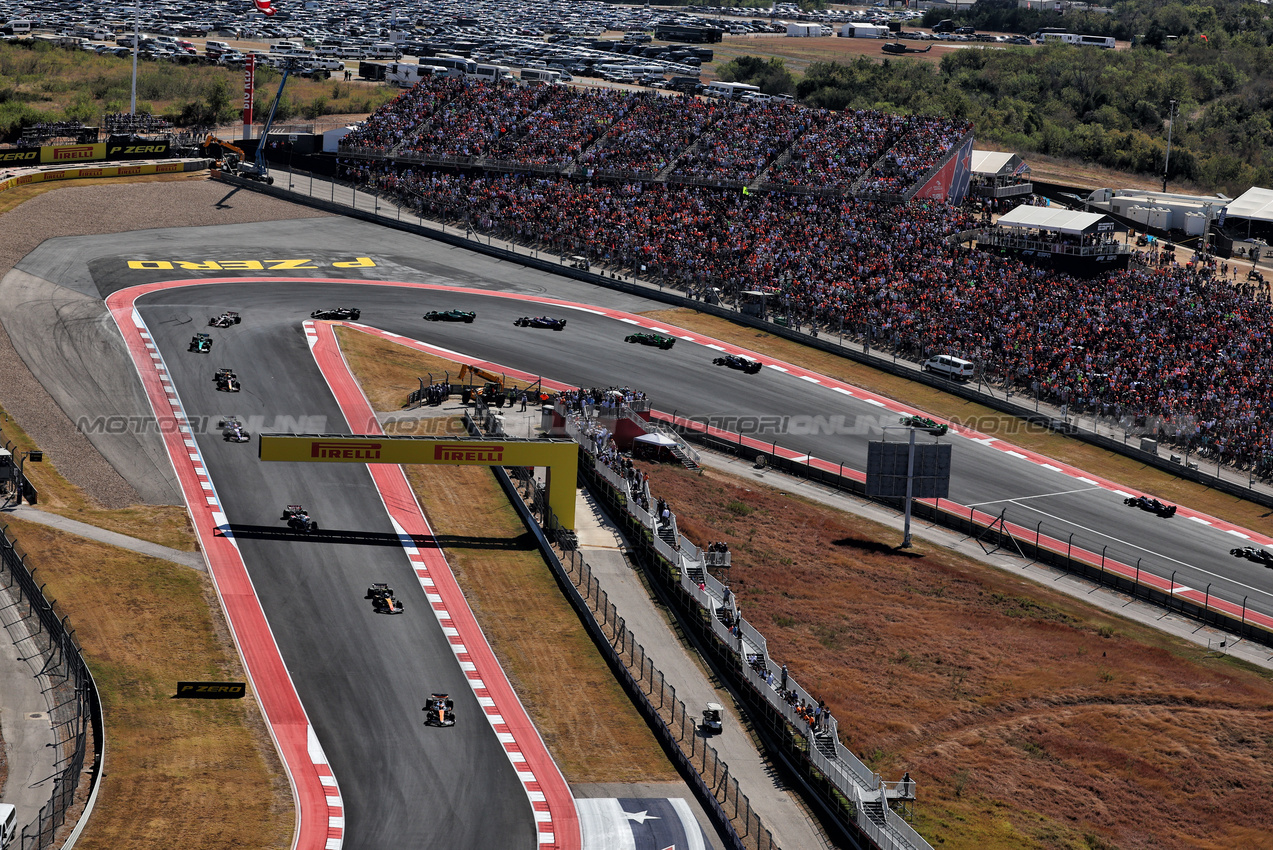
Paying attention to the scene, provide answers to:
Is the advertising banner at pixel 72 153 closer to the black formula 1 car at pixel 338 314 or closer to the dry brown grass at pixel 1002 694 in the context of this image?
the black formula 1 car at pixel 338 314

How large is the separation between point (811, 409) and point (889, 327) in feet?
31.2

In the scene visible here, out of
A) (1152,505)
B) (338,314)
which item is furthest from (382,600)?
(1152,505)

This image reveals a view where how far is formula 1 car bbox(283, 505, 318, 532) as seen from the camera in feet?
173

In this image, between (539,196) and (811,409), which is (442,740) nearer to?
(811,409)

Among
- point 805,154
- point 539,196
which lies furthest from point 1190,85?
point 539,196

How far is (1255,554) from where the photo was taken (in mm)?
58938

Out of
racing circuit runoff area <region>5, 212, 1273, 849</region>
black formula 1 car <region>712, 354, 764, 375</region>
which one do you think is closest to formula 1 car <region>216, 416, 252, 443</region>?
racing circuit runoff area <region>5, 212, 1273, 849</region>

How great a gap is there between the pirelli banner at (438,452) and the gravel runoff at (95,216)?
49.8 ft

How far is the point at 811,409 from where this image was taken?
71.1 meters

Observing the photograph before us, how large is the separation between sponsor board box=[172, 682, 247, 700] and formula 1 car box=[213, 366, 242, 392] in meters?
26.0

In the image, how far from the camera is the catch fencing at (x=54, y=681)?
112 ft

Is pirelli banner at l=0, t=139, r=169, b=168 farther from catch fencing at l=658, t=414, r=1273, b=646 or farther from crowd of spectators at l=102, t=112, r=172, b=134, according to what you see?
catch fencing at l=658, t=414, r=1273, b=646

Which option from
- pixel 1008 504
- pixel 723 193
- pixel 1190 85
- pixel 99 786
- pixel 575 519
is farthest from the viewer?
pixel 1190 85

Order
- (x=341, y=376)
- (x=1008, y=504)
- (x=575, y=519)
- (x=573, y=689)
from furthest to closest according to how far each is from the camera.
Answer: (x=341, y=376) → (x=1008, y=504) → (x=575, y=519) → (x=573, y=689)
